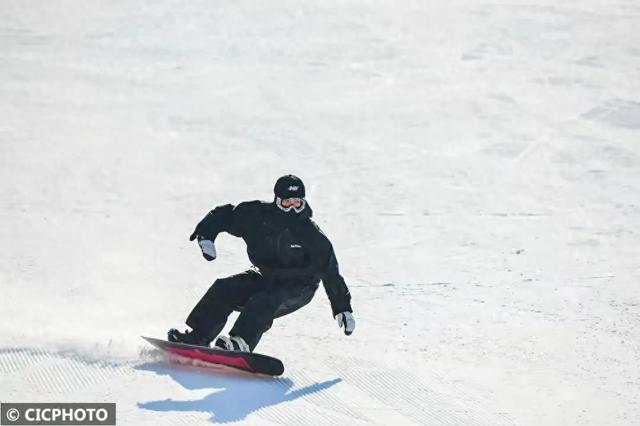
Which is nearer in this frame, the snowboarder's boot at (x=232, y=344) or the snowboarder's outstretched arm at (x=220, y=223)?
the snowboarder's boot at (x=232, y=344)

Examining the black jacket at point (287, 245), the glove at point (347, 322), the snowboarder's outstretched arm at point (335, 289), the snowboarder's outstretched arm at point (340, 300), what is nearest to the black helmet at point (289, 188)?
the black jacket at point (287, 245)

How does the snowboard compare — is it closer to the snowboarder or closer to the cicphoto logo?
the snowboarder

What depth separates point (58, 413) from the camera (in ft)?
23.6

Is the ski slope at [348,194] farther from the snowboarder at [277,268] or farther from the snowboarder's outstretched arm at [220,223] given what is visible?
the snowboarder's outstretched arm at [220,223]

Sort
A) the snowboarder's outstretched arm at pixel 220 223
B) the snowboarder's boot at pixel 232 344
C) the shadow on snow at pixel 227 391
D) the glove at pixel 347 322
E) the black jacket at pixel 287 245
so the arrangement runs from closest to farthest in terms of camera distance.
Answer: the shadow on snow at pixel 227 391 < the snowboarder's boot at pixel 232 344 < the glove at pixel 347 322 < the black jacket at pixel 287 245 < the snowboarder's outstretched arm at pixel 220 223

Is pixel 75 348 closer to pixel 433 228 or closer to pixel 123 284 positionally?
pixel 123 284

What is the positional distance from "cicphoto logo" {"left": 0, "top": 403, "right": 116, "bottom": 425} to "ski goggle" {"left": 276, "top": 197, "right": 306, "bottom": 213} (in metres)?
1.90

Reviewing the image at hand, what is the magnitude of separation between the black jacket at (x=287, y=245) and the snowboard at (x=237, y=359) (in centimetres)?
67

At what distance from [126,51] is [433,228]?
7.97 m

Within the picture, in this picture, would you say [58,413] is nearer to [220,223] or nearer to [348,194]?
[220,223]

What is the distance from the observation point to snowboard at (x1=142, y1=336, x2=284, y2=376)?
7.76 meters

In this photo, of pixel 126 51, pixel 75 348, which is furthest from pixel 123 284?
pixel 126 51

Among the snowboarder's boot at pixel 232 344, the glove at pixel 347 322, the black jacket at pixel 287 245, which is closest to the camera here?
the snowboarder's boot at pixel 232 344

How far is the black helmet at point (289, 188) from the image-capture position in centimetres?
821
